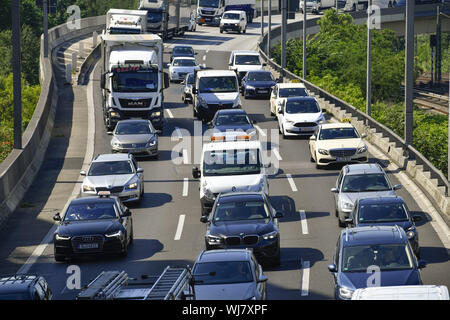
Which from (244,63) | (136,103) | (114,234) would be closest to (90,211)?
(114,234)

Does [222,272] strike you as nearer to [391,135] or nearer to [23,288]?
[23,288]

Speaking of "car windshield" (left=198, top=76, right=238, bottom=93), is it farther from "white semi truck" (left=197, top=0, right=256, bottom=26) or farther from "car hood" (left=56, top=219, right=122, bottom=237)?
"white semi truck" (left=197, top=0, right=256, bottom=26)

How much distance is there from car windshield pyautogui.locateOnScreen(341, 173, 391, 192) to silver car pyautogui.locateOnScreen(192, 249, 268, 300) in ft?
28.4

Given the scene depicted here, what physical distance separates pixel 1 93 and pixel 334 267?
54.2 metres

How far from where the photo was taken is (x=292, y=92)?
148 feet

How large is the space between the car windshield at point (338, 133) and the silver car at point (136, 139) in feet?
21.1

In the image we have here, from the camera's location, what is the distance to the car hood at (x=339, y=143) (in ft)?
108

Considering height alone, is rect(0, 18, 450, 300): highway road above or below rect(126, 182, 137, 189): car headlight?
below

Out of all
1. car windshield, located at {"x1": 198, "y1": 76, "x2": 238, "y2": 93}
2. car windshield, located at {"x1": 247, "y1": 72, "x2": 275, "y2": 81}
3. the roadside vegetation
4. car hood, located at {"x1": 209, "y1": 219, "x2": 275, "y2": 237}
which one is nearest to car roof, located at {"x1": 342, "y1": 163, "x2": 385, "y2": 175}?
car hood, located at {"x1": 209, "y1": 219, "x2": 275, "y2": 237}

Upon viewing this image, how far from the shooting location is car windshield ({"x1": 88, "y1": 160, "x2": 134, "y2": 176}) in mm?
29594

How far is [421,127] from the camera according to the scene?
67562 mm
